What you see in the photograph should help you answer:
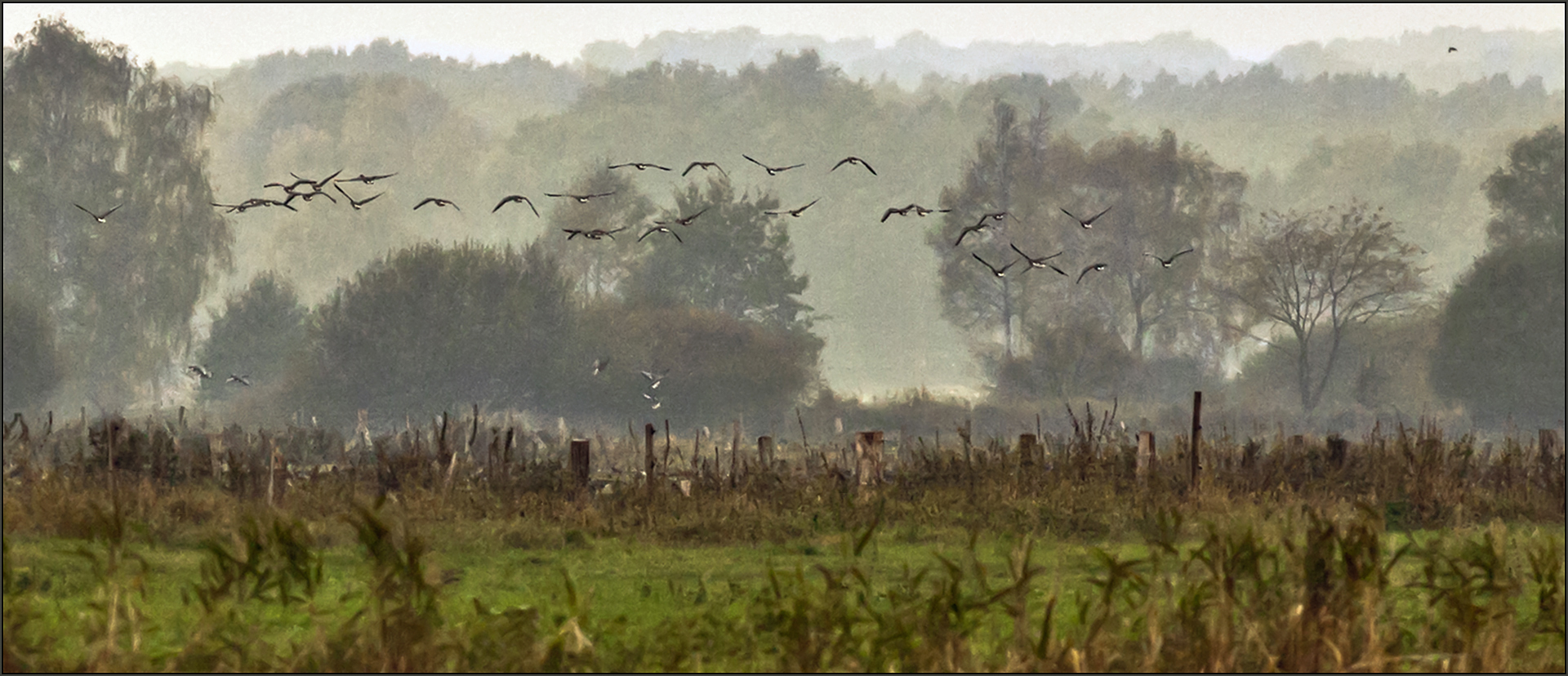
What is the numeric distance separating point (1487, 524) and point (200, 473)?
58.6ft

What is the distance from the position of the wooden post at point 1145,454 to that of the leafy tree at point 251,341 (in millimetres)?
43470

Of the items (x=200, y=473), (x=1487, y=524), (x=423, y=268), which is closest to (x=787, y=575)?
(x=1487, y=524)

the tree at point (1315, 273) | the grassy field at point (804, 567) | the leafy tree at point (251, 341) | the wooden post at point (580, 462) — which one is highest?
the tree at point (1315, 273)

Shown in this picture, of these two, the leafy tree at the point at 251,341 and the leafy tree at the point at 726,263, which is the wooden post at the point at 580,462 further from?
the leafy tree at the point at 726,263

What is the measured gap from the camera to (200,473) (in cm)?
2295


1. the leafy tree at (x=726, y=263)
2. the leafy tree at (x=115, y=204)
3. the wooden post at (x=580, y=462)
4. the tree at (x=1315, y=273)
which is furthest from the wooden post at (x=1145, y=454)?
the leafy tree at (x=115, y=204)

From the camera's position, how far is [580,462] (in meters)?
21.6

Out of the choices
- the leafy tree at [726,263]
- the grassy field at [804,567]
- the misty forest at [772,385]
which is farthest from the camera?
the leafy tree at [726,263]

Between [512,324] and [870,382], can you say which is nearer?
[512,324]

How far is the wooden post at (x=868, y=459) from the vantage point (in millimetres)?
21531

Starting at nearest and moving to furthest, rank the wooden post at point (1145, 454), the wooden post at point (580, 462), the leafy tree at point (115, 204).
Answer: the wooden post at point (580, 462)
the wooden post at point (1145, 454)
the leafy tree at point (115, 204)

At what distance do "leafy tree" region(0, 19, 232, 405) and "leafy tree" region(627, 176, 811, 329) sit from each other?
56.4 feet

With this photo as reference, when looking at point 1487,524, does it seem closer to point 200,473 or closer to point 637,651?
point 637,651

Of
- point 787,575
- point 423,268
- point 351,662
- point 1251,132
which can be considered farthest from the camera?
point 1251,132
